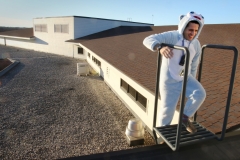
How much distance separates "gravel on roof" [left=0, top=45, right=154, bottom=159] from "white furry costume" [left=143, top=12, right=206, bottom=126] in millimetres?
3786

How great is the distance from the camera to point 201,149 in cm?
249

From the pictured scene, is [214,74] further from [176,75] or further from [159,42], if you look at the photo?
[159,42]

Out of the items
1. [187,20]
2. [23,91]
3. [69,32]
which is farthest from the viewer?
[69,32]

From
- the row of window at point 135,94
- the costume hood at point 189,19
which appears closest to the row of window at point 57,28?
the row of window at point 135,94

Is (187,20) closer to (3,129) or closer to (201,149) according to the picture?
(201,149)

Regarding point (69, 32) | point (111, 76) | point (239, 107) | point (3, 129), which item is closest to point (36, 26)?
point (69, 32)

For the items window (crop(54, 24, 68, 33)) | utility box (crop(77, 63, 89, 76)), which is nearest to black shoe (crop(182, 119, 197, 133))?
utility box (crop(77, 63, 89, 76))

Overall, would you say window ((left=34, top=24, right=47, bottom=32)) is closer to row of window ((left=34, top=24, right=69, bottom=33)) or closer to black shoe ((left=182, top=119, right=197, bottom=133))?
row of window ((left=34, top=24, right=69, bottom=33))

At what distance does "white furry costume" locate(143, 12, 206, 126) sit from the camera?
2.52 m

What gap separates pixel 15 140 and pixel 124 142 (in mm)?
3622

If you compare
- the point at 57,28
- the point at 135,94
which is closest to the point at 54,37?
the point at 57,28

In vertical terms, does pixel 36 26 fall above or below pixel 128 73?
above

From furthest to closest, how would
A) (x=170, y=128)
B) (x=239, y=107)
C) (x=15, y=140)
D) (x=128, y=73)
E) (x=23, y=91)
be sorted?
(x=23, y=91), (x=128, y=73), (x=15, y=140), (x=239, y=107), (x=170, y=128)

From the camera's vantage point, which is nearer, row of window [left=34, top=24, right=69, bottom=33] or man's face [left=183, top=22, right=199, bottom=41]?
man's face [left=183, top=22, right=199, bottom=41]
